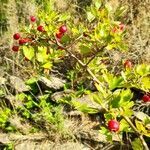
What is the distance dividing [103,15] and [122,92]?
1.60ft

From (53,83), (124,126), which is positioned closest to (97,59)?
(124,126)

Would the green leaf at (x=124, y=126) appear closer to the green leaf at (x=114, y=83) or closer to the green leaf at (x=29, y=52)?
the green leaf at (x=114, y=83)

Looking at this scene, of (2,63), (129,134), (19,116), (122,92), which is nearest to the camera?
(122,92)

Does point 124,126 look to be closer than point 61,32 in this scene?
Yes

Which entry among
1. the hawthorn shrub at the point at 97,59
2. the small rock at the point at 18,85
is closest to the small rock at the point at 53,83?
the small rock at the point at 18,85

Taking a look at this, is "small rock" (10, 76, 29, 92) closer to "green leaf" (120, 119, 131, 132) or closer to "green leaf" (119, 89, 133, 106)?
"green leaf" (120, 119, 131, 132)

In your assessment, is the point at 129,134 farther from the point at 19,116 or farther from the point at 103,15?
the point at 103,15

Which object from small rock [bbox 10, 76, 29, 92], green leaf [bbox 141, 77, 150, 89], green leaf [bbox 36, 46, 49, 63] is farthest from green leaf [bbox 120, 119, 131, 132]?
small rock [bbox 10, 76, 29, 92]

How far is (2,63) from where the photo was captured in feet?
14.6

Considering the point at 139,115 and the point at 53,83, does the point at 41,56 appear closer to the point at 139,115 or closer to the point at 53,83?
the point at 139,115

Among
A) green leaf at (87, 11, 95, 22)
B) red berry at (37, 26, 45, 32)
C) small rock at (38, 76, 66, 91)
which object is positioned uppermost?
green leaf at (87, 11, 95, 22)

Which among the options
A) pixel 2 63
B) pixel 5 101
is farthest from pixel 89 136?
pixel 2 63

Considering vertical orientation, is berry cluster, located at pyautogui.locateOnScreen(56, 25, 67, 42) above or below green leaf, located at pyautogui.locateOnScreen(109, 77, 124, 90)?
above

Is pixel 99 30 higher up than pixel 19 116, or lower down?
higher up
